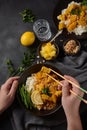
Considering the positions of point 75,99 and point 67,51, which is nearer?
point 75,99

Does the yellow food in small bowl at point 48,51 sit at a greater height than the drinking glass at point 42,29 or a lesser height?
lesser

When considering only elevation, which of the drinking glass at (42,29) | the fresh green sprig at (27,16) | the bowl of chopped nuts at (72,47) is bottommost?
the bowl of chopped nuts at (72,47)

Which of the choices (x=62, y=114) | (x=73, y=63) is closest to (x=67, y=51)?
(x=73, y=63)

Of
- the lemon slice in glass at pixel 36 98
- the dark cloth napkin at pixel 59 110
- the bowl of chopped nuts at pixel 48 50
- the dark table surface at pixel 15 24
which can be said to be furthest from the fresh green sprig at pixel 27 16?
the lemon slice in glass at pixel 36 98

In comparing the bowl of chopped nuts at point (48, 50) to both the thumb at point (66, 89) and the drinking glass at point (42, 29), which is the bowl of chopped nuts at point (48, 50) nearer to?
the drinking glass at point (42, 29)

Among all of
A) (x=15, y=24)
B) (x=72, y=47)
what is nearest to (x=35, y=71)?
(x=72, y=47)

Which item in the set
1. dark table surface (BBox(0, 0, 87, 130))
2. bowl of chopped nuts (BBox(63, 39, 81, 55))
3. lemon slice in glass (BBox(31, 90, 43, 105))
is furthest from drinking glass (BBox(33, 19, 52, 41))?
lemon slice in glass (BBox(31, 90, 43, 105))

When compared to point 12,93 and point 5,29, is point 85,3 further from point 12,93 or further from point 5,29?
point 12,93
